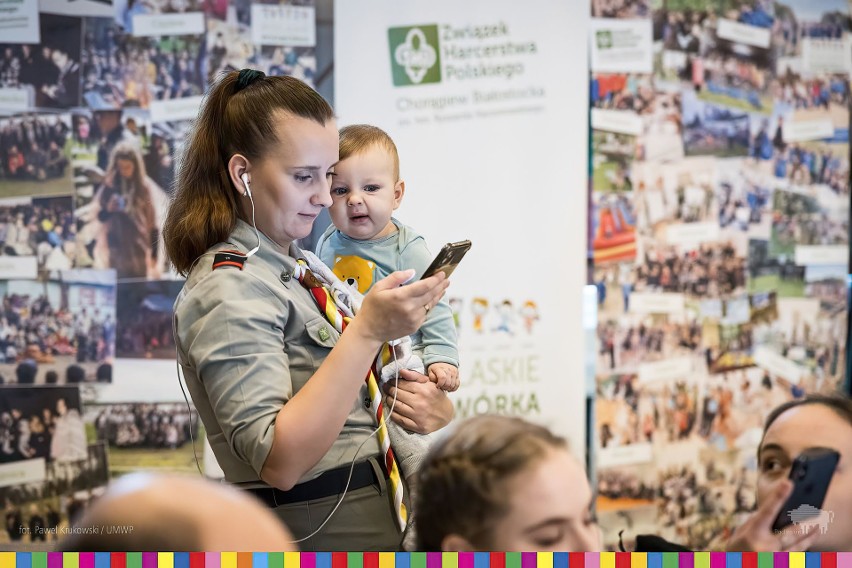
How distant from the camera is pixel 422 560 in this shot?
1.08 m

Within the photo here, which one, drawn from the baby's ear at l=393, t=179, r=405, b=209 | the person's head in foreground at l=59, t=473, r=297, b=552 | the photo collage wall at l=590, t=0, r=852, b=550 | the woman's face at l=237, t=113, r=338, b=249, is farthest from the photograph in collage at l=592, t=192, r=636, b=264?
the person's head in foreground at l=59, t=473, r=297, b=552

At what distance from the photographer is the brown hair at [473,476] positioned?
42.4 inches

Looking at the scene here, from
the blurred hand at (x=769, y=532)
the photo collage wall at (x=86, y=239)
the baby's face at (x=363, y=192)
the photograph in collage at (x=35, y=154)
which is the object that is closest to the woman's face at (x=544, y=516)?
the blurred hand at (x=769, y=532)

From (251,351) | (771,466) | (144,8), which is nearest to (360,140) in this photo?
(251,351)

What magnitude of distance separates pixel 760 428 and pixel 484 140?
1.87 meters

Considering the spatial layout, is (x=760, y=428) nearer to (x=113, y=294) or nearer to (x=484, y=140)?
(x=484, y=140)

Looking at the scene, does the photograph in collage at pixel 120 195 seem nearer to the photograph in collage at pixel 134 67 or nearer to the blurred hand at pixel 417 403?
the photograph in collage at pixel 134 67

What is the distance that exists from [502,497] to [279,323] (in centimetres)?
56

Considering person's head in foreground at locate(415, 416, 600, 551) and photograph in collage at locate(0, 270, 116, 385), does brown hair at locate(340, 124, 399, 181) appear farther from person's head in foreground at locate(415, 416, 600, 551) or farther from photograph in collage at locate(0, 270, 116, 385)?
photograph in collage at locate(0, 270, 116, 385)

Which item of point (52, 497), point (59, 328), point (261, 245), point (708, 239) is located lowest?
point (52, 497)

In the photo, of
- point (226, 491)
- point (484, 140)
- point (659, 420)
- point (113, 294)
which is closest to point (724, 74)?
point (484, 140)

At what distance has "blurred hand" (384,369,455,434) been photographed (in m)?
1.71

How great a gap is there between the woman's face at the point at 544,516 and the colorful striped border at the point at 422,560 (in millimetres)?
13

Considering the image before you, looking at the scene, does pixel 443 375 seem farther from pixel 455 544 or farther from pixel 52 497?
pixel 52 497
